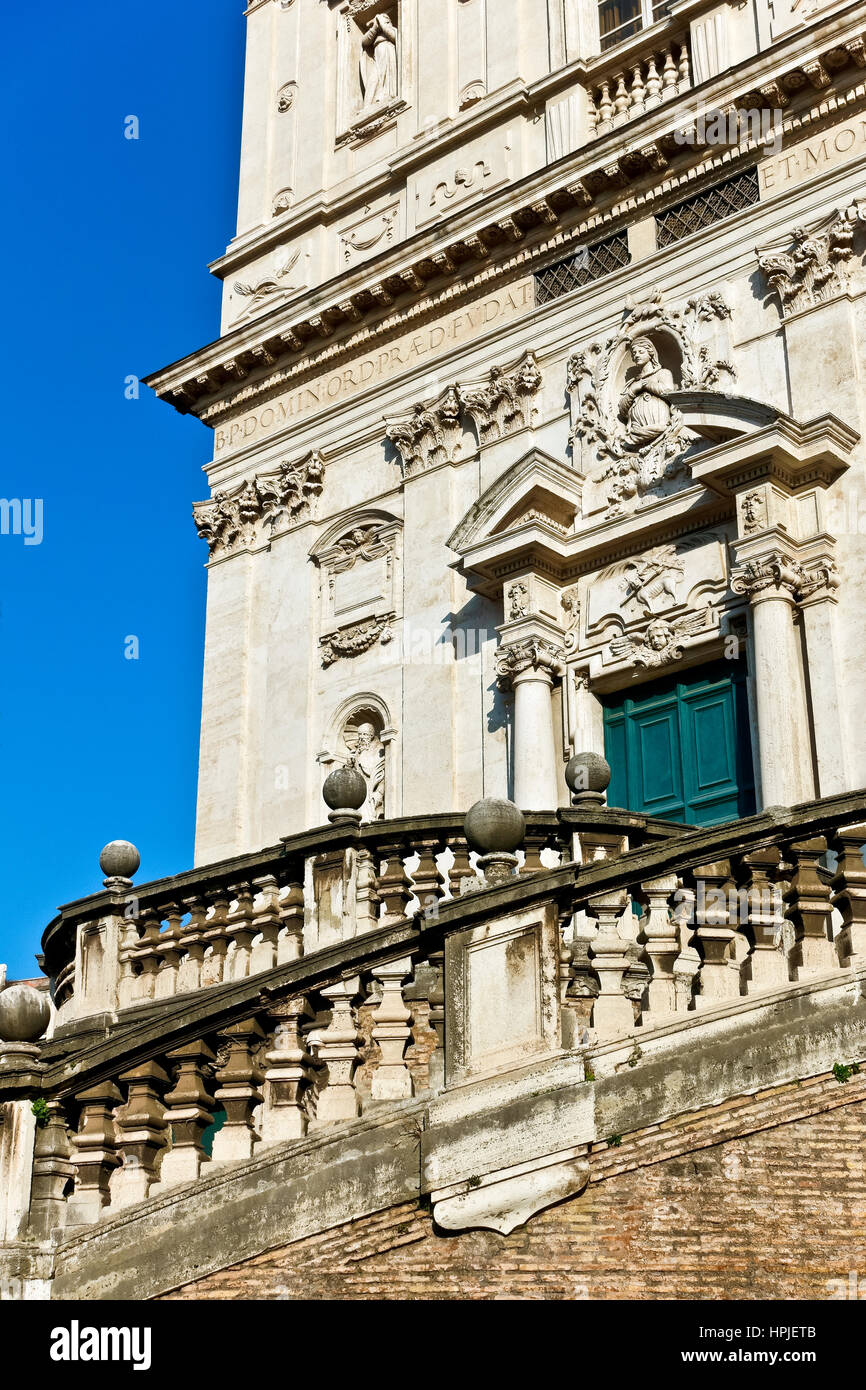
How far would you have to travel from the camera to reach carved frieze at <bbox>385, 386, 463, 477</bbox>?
1931 cm

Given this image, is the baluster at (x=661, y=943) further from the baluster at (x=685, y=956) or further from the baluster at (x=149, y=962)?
the baluster at (x=149, y=962)

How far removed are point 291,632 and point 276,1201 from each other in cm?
1225

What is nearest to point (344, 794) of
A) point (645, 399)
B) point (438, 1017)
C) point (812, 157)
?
point (438, 1017)

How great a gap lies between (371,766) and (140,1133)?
9882mm

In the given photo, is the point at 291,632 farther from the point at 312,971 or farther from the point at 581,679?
the point at 312,971

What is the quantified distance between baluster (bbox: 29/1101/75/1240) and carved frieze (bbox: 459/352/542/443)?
1098cm

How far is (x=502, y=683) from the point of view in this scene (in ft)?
57.8

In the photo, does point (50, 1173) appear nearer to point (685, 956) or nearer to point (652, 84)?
point (685, 956)

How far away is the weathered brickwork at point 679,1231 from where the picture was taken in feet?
25.1

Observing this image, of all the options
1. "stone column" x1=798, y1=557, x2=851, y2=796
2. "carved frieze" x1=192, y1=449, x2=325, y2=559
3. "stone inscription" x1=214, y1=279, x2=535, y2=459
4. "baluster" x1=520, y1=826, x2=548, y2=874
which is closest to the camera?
"baluster" x1=520, y1=826, x2=548, y2=874

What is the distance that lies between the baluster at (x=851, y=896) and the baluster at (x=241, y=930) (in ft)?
18.1

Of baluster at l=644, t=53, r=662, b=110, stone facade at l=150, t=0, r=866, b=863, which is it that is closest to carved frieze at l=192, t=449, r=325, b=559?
stone facade at l=150, t=0, r=866, b=863

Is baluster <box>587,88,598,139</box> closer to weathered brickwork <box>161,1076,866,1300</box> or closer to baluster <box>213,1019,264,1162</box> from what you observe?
baluster <box>213,1019,264,1162</box>

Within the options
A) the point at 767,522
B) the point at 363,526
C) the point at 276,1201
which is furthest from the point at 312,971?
the point at 363,526
